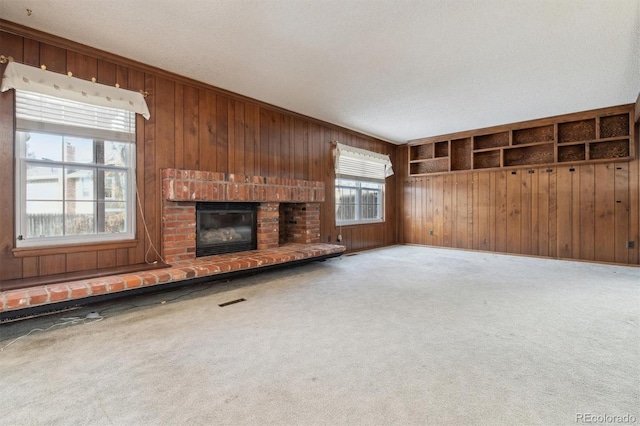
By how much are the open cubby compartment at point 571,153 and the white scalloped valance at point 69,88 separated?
6.47 m

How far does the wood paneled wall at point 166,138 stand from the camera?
2.61 m

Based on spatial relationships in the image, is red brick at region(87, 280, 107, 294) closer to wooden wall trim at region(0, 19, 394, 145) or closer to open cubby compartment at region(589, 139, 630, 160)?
wooden wall trim at region(0, 19, 394, 145)

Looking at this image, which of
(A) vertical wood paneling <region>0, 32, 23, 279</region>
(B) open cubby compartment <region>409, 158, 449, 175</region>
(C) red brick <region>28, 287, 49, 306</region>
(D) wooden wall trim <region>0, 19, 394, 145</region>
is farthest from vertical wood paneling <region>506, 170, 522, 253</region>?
(A) vertical wood paneling <region>0, 32, 23, 279</region>

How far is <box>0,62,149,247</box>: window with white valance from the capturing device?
266cm

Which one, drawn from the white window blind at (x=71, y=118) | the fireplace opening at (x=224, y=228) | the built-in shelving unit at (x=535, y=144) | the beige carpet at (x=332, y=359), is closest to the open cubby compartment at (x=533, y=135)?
the built-in shelving unit at (x=535, y=144)

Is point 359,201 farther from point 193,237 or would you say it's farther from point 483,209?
point 193,237

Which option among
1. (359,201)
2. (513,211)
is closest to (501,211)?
(513,211)

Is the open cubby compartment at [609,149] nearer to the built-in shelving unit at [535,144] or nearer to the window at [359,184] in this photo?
the built-in shelving unit at [535,144]

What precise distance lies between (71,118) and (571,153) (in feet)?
23.6

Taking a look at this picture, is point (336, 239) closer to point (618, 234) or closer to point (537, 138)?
point (537, 138)

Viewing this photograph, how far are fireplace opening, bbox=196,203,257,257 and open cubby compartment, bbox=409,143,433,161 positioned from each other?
14.6 feet

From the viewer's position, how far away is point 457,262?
5043 mm

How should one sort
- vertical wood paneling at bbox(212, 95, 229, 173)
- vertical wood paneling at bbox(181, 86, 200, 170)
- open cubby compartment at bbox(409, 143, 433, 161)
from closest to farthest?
vertical wood paneling at bbox(181, 86, 200, 170) → vertical wood paneling at bbox(212, 95, 229, 173) → open cubby compartment at bbox(409, 143, 433, 161)

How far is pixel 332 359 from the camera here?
72.3 inches
